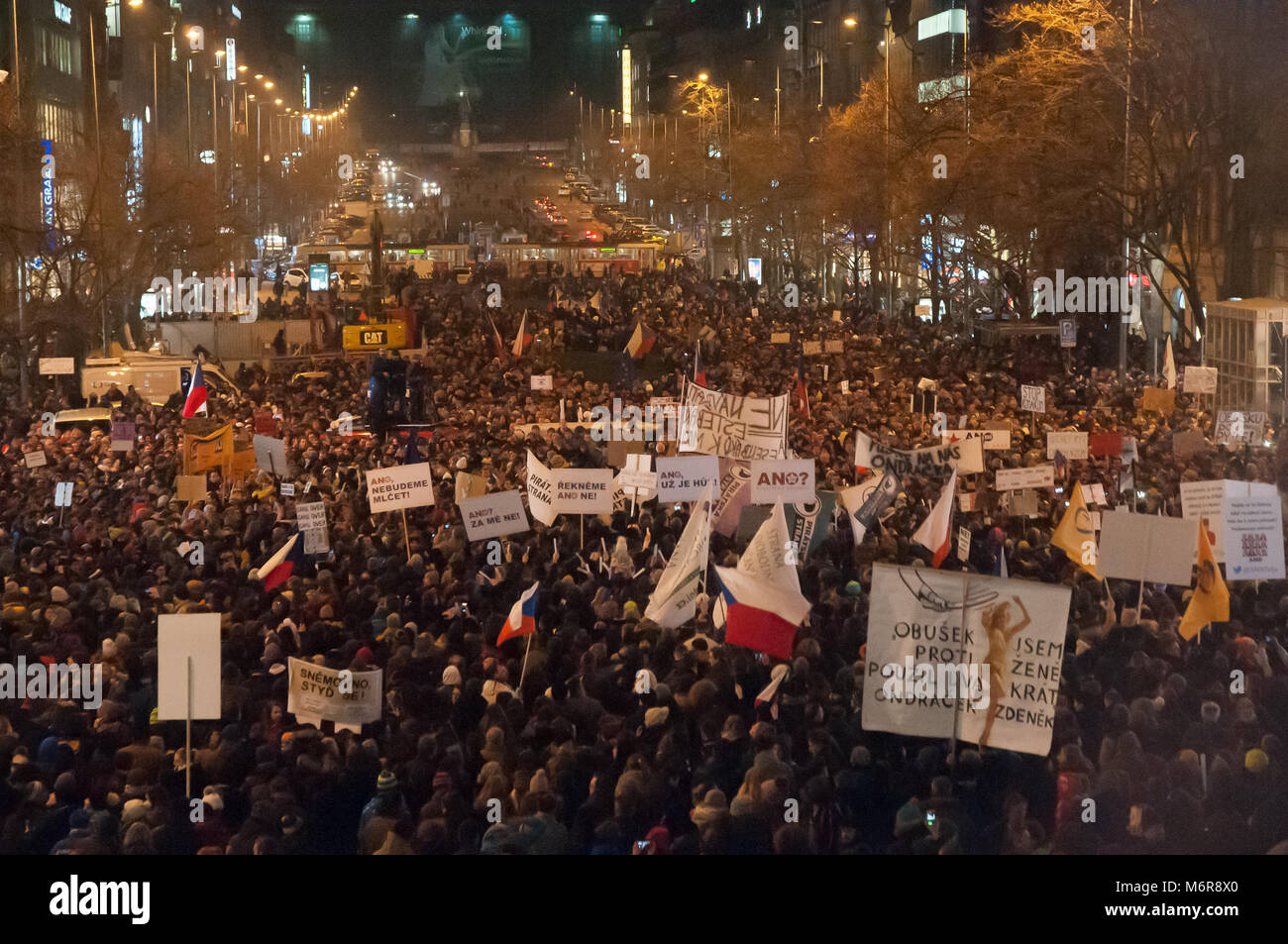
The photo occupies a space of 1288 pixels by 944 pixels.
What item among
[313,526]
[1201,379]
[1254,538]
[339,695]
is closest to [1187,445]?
[1201,379]

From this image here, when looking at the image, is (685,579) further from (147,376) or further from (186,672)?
(147,376)

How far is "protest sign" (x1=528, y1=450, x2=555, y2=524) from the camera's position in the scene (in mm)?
14711

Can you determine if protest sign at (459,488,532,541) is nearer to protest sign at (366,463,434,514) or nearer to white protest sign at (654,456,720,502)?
protest sign at (366,463,434,514)

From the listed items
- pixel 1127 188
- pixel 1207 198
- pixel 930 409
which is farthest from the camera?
pixel 1207 198

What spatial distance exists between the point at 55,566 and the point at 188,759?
6.46 m

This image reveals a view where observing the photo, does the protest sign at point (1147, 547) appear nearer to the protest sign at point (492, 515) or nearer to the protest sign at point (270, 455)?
the protest sign at point (492, 515)

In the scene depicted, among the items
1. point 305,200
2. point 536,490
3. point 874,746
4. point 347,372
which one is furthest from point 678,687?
point 305,200

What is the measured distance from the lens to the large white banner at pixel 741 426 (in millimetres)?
16016

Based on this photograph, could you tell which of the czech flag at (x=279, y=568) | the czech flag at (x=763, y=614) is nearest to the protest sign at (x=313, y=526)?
the czech flag at (x=279, y=568)

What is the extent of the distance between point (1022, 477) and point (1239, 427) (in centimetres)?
546

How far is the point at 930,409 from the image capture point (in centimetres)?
2594
